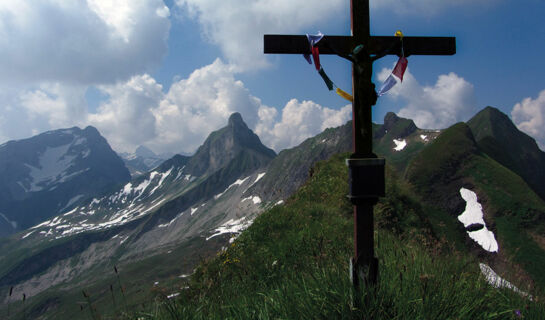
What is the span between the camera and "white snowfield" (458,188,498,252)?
11150 centimetres

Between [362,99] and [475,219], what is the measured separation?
141 metres

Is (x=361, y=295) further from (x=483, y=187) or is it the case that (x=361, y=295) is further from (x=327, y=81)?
(x=483, y=187)

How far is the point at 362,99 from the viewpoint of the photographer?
15.1ft

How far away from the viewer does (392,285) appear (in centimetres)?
396

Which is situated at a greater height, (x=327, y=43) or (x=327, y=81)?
(x=327, y=43)

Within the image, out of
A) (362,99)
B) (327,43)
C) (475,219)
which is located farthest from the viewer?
(475,219)

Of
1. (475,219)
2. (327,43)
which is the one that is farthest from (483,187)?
(327,43)

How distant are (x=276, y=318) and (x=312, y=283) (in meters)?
0.76

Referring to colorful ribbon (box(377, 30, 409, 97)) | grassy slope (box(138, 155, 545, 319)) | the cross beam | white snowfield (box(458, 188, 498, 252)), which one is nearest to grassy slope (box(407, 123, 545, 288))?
white snowfield (box(458, 188, 498, 252))

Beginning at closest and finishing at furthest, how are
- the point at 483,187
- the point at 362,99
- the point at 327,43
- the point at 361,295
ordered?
1. the point at 361,295
2. the point at 362,99
3. the point at 327,43
4. the point at 483,187

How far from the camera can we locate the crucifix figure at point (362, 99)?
14.5 feet

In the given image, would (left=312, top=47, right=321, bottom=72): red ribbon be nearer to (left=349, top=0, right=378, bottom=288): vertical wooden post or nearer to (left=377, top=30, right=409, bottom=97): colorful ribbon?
(left=349, top=0, right=378, bottom=288): vertical wooden post

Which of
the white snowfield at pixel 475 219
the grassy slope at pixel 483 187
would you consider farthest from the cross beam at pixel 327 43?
the white snowfield at pixel 475 219

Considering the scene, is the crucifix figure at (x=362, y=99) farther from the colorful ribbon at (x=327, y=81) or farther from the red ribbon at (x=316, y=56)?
the colorful ribbon at (x=327, y=81)
